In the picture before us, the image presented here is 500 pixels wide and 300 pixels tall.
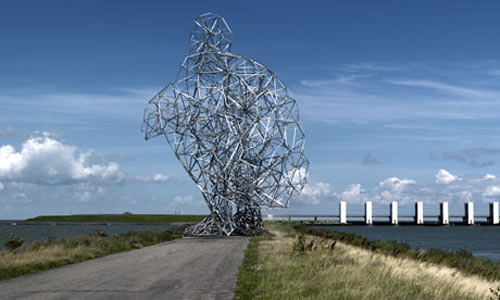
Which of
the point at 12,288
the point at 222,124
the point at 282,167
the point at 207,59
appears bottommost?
the point at 12,288

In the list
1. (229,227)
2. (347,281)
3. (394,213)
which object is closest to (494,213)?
(394,213)

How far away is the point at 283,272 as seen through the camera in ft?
72.3

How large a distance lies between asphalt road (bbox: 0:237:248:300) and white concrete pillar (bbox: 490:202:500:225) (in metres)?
182

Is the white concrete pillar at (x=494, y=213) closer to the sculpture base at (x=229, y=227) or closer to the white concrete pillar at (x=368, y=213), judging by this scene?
the white concrete pillar at (x=368, y=213)

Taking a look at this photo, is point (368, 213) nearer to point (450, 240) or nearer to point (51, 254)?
point (450, 240)

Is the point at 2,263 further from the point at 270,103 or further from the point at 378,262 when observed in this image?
the point at 270,103

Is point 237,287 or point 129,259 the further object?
point 129,259

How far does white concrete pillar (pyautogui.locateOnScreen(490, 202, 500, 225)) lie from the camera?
636ft

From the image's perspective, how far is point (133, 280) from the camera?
2000 centimetres

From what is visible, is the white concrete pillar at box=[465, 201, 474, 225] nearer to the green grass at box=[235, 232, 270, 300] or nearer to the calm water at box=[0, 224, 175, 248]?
the calm water at box=[0, 224, 175, 248]

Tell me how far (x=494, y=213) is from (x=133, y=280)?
191 m

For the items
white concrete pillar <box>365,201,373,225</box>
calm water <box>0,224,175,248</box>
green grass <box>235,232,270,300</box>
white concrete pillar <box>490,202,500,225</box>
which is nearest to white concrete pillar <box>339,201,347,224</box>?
white concrete pillar <box>365,201,373,225</box>

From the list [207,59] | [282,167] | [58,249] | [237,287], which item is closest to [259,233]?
[282,167]

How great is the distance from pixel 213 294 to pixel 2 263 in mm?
10656
